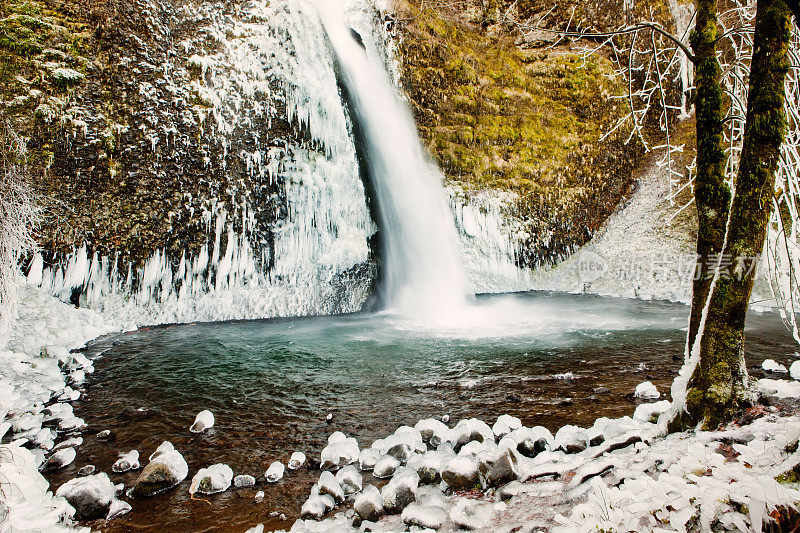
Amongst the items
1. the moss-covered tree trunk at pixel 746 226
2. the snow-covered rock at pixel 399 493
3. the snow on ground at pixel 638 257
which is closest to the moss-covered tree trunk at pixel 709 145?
the moss-covered tree trunk at pixel 746 226

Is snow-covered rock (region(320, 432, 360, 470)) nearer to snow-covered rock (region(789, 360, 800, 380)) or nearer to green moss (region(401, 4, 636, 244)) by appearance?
snow-covered rock (region(789, 360, 800, 380))

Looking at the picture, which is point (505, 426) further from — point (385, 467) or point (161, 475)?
point (161, 475)

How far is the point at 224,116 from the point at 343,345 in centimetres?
666

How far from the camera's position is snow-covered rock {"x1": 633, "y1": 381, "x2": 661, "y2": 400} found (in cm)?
428

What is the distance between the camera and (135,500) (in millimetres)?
2928

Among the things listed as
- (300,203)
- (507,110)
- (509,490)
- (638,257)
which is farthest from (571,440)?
(507,110)

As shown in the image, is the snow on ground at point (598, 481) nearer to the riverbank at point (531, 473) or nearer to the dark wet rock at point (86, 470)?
the riverbank at point (531, 473)

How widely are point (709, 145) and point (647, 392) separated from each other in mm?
2684

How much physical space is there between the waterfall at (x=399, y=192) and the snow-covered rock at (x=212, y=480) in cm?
836

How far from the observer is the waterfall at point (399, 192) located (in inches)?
457

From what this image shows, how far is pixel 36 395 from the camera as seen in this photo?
195 inches

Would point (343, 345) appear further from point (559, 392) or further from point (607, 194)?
point (607, 194)

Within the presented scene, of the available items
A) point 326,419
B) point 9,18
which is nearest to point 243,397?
point 326,419

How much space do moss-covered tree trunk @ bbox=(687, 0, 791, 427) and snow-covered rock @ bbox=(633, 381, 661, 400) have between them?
184 cm
